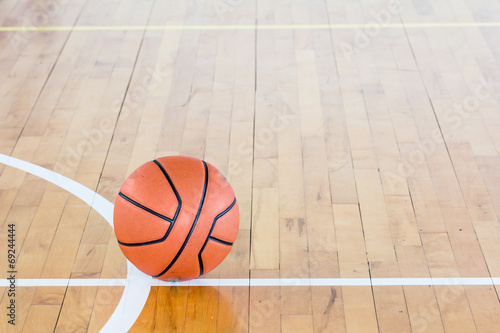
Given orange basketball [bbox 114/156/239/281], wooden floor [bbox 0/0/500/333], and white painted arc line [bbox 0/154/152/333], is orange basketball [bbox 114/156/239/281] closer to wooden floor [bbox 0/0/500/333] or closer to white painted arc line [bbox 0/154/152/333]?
white painted arc line [bbox 0/154/152/333]

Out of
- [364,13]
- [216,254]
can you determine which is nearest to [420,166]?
[216,254]

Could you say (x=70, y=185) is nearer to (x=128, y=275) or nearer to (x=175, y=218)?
(x=128, y=275)

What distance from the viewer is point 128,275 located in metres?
4.03

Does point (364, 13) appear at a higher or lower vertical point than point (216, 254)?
lower

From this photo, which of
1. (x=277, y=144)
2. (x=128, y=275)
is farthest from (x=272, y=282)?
(x=277, y=144)

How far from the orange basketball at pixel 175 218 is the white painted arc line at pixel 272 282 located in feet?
0.81

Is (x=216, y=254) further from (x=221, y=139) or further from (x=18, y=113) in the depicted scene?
(x=18, y=113)

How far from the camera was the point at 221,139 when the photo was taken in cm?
520

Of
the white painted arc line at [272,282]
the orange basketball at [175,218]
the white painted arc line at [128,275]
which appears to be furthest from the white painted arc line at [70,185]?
the orange basketball at [175,218]

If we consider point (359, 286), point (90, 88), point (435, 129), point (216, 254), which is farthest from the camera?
point (90, 88)

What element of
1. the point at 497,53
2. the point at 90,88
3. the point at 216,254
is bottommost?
the point at 497,53

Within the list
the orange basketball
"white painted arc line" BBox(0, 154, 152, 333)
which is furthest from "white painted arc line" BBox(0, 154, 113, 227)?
the orange basketball

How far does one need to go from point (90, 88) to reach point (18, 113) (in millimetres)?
733

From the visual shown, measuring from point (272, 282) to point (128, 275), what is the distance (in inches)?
38.9
